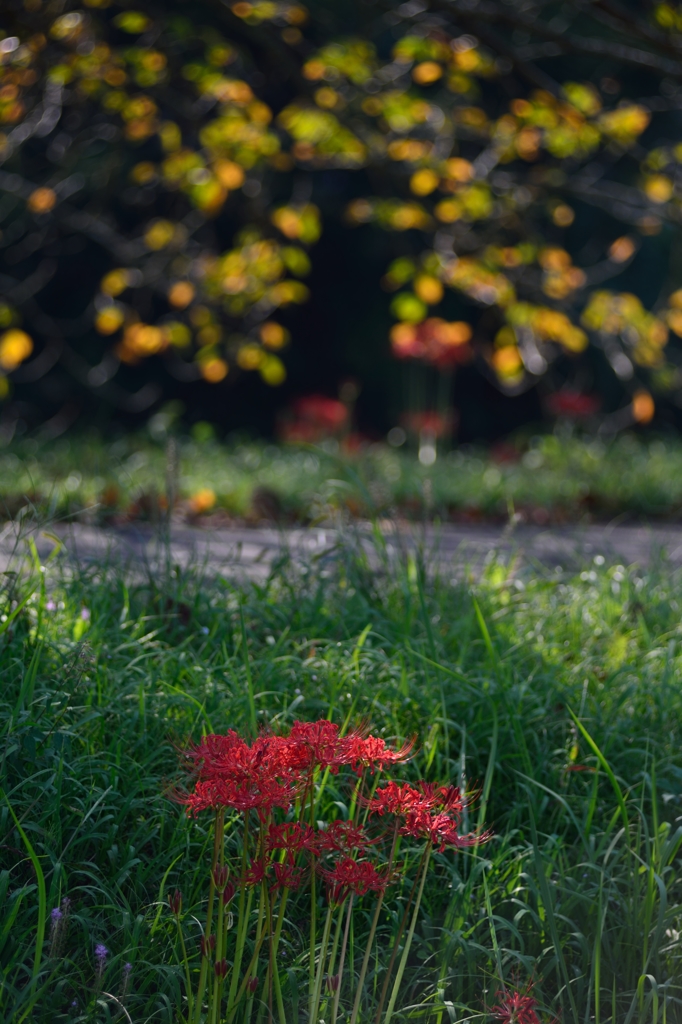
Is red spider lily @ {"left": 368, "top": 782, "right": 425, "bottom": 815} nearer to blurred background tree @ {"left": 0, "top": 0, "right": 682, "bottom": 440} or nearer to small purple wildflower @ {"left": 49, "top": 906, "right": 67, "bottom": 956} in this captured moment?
small purple wildflower @ {"left": 49, "top": 906, "right": 67, "bottom": 956}

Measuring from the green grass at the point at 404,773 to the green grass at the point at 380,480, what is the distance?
6.49 feet

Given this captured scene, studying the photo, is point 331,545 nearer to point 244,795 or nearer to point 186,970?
point 186,970

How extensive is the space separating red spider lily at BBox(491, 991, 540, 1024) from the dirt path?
1368 mm

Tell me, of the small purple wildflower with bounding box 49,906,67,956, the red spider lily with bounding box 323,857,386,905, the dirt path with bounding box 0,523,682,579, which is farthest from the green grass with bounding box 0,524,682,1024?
the red spider lily with bounding box 323,857,386,905

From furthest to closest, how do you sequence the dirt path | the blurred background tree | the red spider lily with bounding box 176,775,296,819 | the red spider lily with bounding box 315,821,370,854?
the blurred background tree < the dirt path < the red spider lily with bounding box 315,821,370,854 < the red spider lily with bounding box 176,775,296,819

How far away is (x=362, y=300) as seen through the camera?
11.7m

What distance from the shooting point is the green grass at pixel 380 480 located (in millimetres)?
5418

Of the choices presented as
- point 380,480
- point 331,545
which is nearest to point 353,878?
point 331,545

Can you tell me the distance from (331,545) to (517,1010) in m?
1.99

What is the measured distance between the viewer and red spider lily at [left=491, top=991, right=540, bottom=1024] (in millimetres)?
1250

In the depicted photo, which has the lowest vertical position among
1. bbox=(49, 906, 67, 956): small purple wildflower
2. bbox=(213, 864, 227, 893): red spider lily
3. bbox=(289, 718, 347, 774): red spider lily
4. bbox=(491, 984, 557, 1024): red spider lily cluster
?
bbox=(491, 984, 557, 1024): red spider lily cluster

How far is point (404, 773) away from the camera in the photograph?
1843 mm

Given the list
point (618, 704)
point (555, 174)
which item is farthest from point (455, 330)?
point (618, 704)

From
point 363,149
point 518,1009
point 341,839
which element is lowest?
point 518,1009
